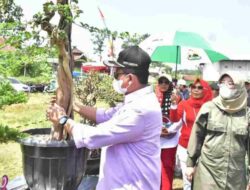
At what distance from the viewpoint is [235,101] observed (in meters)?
3.63

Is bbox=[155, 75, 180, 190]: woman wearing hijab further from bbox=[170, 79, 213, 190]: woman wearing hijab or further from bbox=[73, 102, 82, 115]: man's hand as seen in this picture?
bbox=[73, 102, 82, 115]: man's hand

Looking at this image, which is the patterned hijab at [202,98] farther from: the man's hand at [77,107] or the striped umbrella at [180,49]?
the man's hand at [77,107]

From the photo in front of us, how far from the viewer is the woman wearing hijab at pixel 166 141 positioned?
5.30 metres

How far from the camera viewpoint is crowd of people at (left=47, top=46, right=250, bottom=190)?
2400 mm

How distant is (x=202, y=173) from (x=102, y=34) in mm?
1548

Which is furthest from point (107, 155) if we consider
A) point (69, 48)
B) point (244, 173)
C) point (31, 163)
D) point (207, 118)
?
point (244, 173)

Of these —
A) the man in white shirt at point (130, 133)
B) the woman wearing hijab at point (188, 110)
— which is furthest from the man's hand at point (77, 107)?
the woman wearing hijab at point (188, 110)

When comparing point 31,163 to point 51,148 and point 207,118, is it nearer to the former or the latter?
point 51,148

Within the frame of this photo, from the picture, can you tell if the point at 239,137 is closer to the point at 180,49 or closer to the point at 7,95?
the point at 7,95

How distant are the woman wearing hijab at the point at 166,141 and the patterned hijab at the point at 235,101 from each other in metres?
1.60

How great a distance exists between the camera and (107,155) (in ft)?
8.14

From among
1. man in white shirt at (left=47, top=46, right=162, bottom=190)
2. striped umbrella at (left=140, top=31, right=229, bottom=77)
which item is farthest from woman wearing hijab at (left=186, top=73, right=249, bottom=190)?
striped umbrella at (left=140, top=31, right=229, bottom=77)

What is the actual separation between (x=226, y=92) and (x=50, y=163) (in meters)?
1.65

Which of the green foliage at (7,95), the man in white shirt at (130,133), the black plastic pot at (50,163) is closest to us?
the man in white shirt at (130,133)
